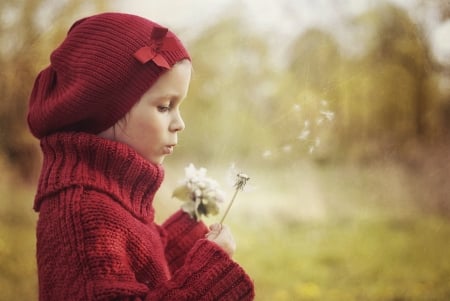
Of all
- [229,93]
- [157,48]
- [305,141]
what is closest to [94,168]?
[157,48]

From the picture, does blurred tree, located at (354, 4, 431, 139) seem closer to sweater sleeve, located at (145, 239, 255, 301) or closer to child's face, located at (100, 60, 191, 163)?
child's face, located at (100, 60, 191, 163)

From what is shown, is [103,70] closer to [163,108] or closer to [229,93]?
[163,108]

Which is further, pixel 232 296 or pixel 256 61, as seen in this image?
pixel 256 61

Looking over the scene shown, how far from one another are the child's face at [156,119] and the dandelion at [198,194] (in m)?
0.18

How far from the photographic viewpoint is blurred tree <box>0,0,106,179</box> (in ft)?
5.80

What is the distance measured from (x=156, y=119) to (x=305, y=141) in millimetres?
808

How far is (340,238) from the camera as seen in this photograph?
208 cm

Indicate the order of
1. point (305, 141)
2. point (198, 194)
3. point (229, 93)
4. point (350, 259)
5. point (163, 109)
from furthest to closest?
1. point (350, 259)
2. point (229, 93)
3. point (305, 141)
4. point (198, 194)
5. point (163, 109)

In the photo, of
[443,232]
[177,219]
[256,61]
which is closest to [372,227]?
[443,232]

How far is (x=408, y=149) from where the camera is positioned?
2.00 metres

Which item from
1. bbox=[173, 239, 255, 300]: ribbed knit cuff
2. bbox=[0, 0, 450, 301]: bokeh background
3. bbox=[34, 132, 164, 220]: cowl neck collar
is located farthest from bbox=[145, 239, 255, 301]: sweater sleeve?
bbox=[0, 0, 450, 301]: bokeh background

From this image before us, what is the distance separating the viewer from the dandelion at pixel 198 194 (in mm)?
1132

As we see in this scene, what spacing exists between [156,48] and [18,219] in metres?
1.21

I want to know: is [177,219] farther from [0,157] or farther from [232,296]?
[0,157]
